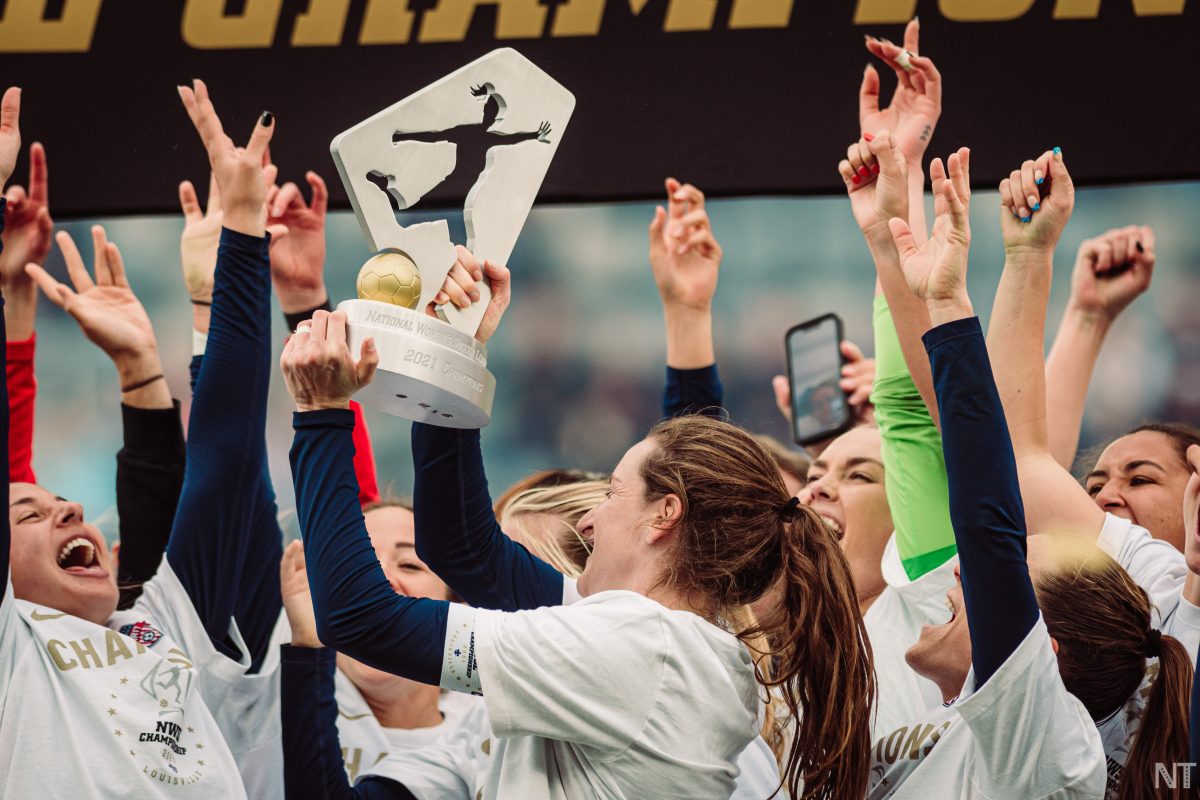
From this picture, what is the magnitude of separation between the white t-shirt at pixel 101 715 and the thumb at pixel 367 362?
0.70 meters

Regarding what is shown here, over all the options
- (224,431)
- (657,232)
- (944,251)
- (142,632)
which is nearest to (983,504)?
(944,251)

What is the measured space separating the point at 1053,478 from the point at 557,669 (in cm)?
98

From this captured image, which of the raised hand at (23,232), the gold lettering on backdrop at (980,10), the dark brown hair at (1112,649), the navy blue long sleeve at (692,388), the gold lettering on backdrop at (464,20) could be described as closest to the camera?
the dark brown hair at (1112,649)

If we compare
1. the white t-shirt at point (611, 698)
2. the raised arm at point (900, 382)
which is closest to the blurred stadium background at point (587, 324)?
the raised arm at point (900, 382)

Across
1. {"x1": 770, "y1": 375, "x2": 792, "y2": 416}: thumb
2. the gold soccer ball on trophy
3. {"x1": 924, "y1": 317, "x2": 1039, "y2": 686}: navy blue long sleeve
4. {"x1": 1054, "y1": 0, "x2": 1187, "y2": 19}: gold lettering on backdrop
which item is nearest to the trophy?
the gold soccer ball on trophy

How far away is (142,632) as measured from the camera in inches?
86.1

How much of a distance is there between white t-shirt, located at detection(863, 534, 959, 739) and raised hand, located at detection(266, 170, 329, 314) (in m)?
1.27

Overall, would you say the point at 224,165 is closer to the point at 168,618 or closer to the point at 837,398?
the point at 168,618

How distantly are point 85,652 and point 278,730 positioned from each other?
0.40 m

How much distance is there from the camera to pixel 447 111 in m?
1.91

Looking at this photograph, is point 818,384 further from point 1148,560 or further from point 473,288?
point 473,288

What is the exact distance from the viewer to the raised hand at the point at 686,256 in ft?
8.63

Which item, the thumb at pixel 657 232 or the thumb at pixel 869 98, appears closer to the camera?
the thumb at pixel 869 98

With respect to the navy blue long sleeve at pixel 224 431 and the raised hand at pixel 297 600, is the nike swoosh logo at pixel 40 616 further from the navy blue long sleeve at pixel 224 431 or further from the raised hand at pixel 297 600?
the raised hand at pixel 297 600
